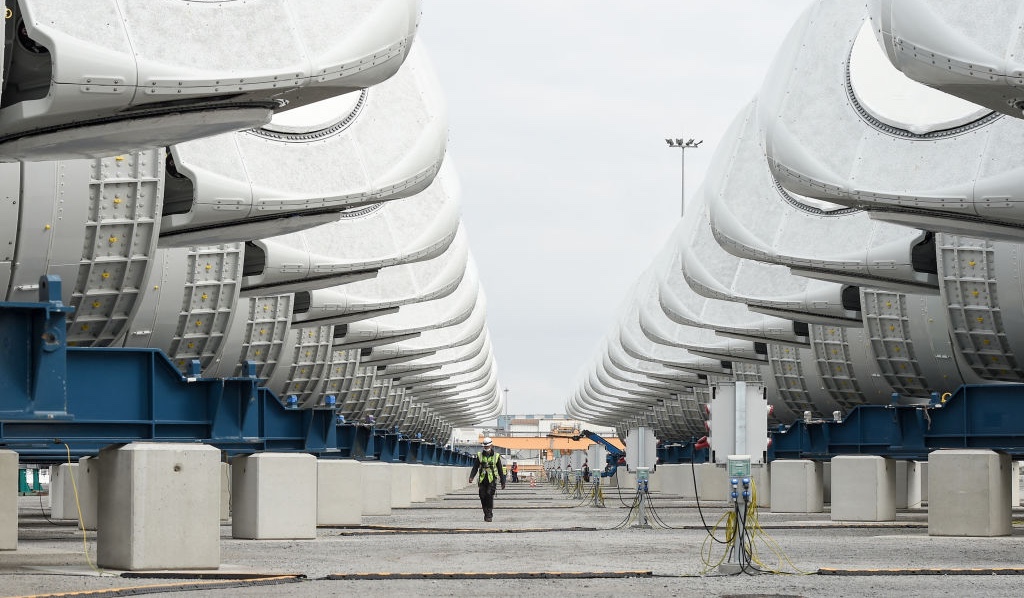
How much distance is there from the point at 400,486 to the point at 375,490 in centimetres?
1033

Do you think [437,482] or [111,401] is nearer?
[111,401]

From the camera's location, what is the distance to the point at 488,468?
38.1 m

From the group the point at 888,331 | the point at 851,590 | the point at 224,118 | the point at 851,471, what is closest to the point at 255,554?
the point at 224,118

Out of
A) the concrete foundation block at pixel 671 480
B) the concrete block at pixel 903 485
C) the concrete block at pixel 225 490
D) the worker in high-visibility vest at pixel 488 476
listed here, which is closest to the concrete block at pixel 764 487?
the concrete block at pixel 903 485

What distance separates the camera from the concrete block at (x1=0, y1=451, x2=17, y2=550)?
2453cm

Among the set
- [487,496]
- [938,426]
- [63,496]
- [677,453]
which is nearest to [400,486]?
[63,496]

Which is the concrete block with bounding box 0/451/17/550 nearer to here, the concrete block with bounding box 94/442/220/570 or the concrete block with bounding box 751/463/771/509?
the concrete block with bounding box 94/442/220/570

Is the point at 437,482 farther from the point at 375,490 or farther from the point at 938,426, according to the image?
the point at 938,426

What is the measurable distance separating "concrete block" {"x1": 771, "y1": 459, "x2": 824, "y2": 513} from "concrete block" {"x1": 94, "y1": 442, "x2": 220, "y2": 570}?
28.2m

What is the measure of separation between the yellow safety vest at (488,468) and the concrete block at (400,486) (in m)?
13.9

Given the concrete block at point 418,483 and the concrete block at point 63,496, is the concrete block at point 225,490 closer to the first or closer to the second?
the concrete block at point 63,496

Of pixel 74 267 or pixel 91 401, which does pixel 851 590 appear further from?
pixel 74 267

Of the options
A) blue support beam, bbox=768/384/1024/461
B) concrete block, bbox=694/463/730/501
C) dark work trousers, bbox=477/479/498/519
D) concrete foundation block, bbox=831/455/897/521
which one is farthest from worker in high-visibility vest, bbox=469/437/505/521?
concrete block, bbox=694/463/730/501

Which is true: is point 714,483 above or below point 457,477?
above
